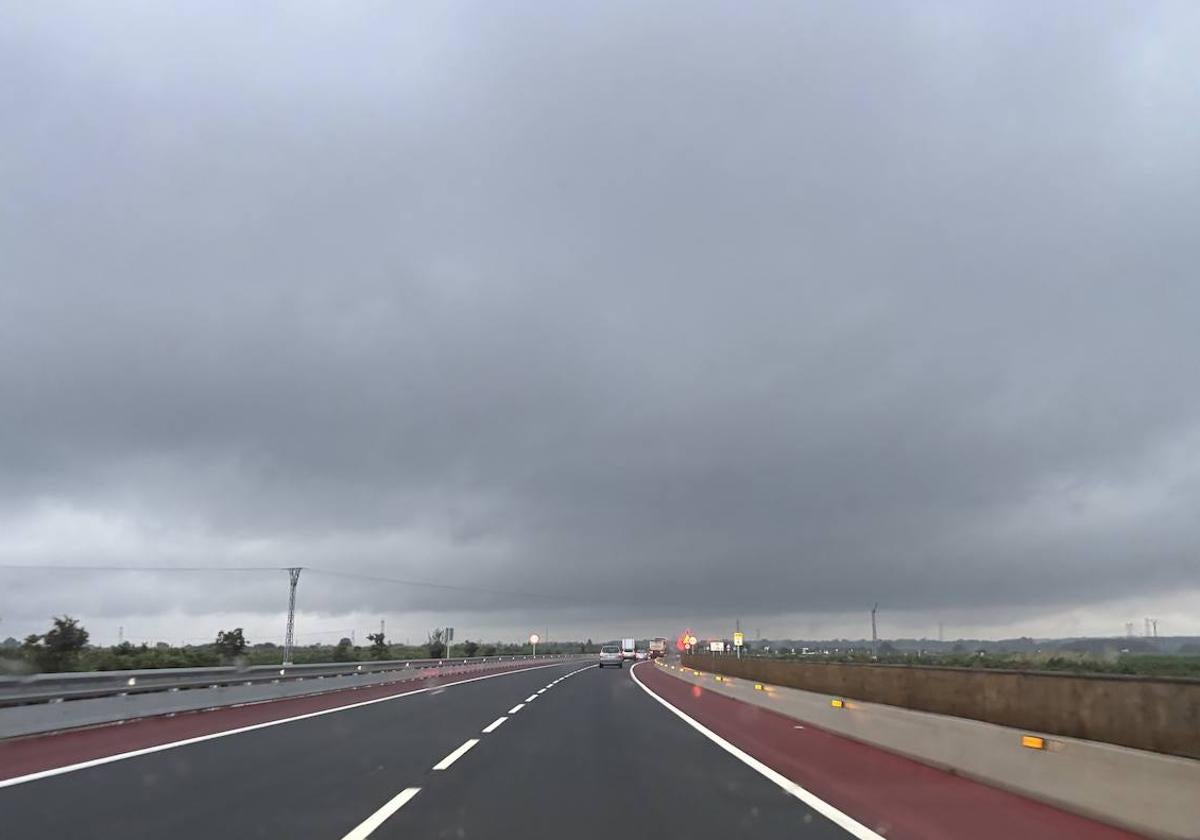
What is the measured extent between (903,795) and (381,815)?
20.1 ft

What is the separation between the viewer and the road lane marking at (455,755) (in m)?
13.0

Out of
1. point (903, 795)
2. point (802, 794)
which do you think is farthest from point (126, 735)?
point (903, 795)

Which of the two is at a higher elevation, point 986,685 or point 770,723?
point 986,685

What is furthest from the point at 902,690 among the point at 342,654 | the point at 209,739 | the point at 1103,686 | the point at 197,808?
the point at 342,654

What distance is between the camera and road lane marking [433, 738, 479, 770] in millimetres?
12953

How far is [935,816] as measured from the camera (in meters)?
9.00

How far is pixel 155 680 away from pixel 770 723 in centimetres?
2150

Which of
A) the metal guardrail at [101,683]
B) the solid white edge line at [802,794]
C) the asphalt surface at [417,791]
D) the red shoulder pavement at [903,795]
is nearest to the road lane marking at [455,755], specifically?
the asphalt surface at [417,791]

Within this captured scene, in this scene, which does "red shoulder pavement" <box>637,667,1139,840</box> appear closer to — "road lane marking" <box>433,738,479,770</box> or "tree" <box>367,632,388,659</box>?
"road lane marking" <box>433,738,479,770</box>

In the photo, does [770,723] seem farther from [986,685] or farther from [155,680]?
[155,680]

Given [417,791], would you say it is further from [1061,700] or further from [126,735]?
[126,735]

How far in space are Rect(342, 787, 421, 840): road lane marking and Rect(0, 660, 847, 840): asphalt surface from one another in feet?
0.10

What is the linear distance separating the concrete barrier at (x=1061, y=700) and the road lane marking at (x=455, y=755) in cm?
820

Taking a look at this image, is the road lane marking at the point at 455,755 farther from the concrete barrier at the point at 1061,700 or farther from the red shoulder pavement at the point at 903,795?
the concrete barrier at the point at 1061,700
